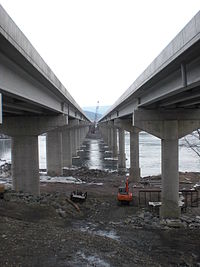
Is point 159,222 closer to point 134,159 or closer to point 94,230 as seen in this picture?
point 94,230

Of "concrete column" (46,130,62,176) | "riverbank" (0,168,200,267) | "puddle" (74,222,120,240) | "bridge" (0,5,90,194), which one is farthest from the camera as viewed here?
"concrete column" (46,130,62,176)

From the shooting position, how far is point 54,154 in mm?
37781

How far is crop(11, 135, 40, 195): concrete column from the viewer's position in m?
20.8

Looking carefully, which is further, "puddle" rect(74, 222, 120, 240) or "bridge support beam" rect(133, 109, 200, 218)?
"bridge support beam" rect(133, 109, 200, 218)

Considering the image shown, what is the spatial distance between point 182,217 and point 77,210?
5821mm

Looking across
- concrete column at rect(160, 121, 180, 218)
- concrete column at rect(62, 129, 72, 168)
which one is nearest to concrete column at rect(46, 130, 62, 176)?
concrete column at rect(62, 129, 72, 168)

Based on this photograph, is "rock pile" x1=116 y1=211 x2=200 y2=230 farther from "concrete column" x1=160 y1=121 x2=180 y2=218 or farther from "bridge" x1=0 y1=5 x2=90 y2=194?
"bridge" x1=0 y1=5 x2=90 y2=194

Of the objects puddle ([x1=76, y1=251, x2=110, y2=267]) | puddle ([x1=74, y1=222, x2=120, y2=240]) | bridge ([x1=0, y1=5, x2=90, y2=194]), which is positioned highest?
bridge ([x1=0, y1=5, x2=90, y2=194])

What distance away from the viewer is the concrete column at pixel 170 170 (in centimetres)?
1745

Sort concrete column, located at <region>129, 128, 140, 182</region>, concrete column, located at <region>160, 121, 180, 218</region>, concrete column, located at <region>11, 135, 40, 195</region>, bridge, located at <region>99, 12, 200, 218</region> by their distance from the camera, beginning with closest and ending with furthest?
bridge, located at <region>99, 12, 200, 218</region>, concrete column, located at <region>160, 121, 180, 218</region>, concrete column, located at <region>11, 135, 40, 195</region>, concrete column, located at <region>129, 128, 140, 182</region>

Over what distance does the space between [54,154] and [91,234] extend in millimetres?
25669

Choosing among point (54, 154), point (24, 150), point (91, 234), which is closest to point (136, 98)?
Answer: point (24, 150)

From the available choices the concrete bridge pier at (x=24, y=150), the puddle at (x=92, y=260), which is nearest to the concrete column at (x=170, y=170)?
the concrete bridge pier at (x=24, y=150)

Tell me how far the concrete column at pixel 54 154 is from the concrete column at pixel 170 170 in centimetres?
2151
